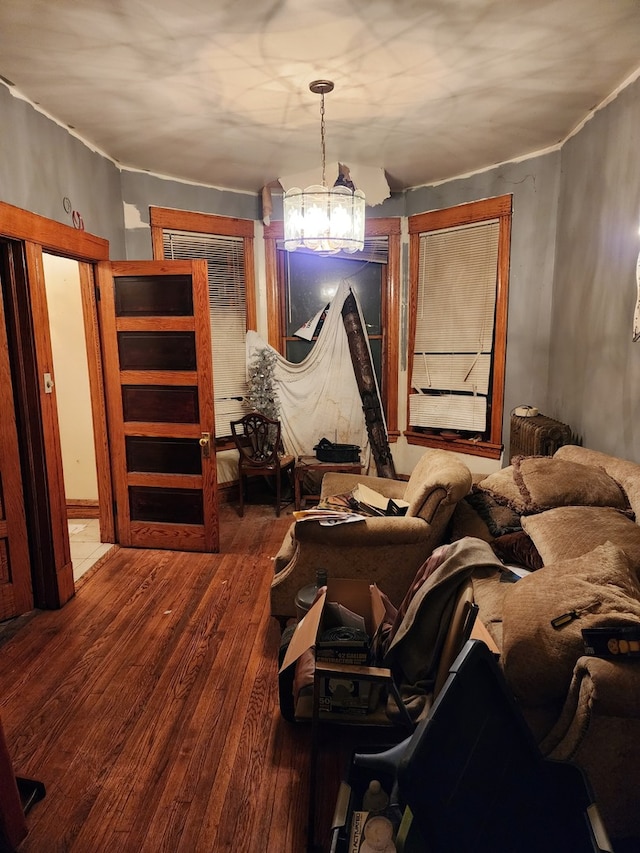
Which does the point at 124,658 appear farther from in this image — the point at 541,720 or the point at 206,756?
the point at 541,720

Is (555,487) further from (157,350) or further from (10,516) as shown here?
(10,516)

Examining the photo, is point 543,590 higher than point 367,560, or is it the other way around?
point 543,590

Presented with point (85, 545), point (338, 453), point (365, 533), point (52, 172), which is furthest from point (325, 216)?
point (85, 545)

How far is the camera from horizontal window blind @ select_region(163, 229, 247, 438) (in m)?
4.73

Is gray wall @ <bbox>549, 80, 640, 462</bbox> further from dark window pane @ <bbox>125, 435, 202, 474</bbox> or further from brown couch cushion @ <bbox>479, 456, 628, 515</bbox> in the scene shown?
dark window pane @ <bbox>125, 435, 202, 474</bbox>

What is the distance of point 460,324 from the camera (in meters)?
4.55

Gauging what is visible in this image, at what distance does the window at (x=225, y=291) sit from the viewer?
4.62 metres

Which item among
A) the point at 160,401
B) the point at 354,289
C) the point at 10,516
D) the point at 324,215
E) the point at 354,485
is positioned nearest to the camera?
the point at 10,516

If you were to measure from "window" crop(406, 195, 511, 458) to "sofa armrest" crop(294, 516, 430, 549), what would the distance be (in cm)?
216

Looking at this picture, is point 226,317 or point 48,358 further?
point 226,317

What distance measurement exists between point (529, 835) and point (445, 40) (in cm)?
299

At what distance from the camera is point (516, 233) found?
414 cm

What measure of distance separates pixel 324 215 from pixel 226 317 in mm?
2074

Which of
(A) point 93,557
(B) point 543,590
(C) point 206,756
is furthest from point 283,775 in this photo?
(A) point 93,557
